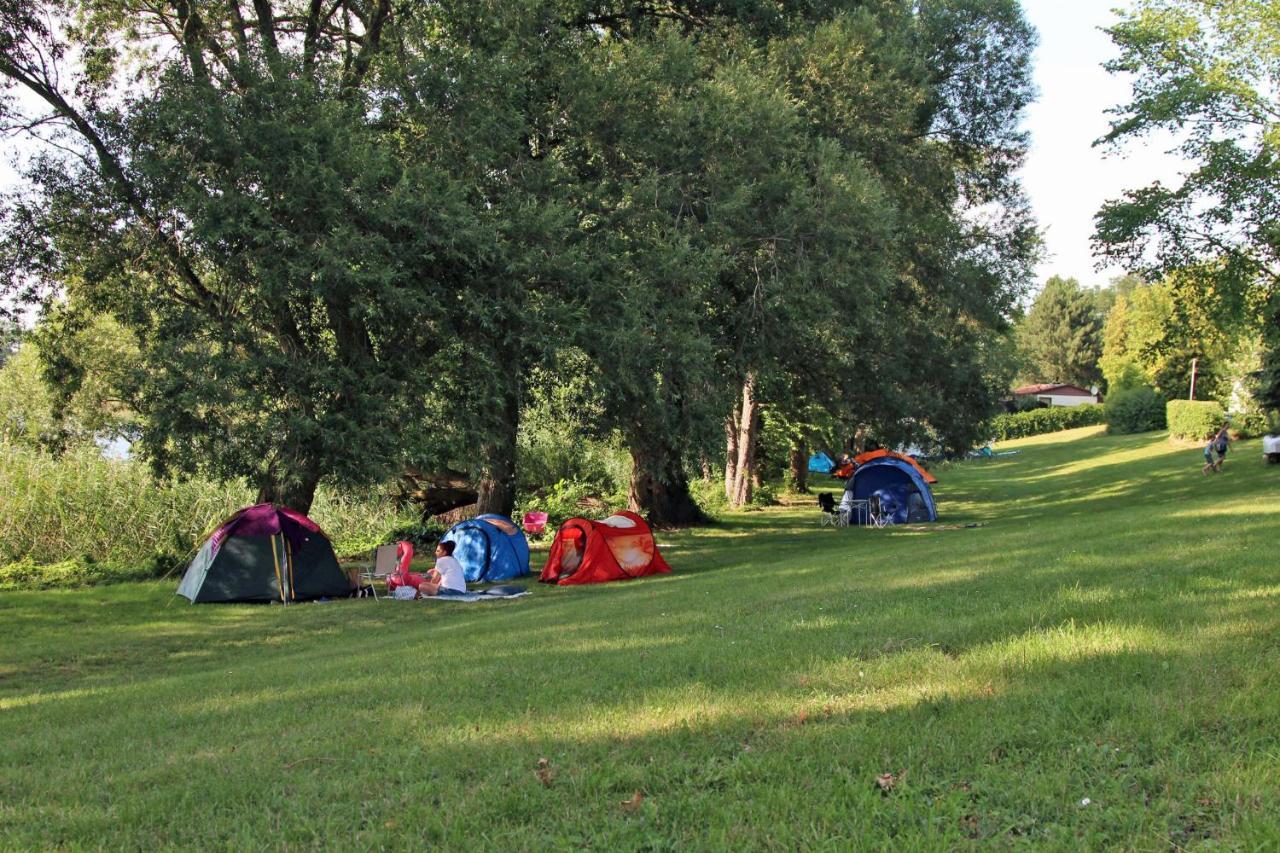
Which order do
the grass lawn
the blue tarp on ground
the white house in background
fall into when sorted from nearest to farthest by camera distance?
1. the grass lawn
2. the blue tarp on ground
3. the white house in background

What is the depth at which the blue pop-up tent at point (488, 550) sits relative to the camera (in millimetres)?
17078

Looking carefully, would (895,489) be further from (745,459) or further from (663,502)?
(745,459)

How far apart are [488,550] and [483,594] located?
2.26 m

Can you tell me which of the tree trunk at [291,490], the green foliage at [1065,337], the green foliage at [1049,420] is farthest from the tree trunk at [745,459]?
the green foliage at [1065,337]

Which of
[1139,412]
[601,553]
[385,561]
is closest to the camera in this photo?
[385,561]

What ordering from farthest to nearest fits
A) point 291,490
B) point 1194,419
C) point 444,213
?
1. point 1194,419
2. point 291,490
3. point 444,213

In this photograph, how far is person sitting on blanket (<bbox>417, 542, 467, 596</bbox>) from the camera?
15.1m

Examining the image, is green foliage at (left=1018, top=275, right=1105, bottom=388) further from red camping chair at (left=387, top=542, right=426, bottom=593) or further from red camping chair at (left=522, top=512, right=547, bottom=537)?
red camping chair at (left=387, top=542, right=426, bottom=593)

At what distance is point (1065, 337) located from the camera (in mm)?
86688

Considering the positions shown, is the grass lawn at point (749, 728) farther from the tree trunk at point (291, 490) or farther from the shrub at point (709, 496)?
the shrub at point (709, 496)

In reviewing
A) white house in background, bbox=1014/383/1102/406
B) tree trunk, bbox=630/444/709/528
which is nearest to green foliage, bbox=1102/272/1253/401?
white house in background, bbox=1014/383/1102/406

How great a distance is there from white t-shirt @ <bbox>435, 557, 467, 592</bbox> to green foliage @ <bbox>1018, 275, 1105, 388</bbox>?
7838 centimetres

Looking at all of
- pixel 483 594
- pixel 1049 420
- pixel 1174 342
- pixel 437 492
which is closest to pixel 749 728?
pixel 483 594

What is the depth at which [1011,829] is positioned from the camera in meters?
3.35
